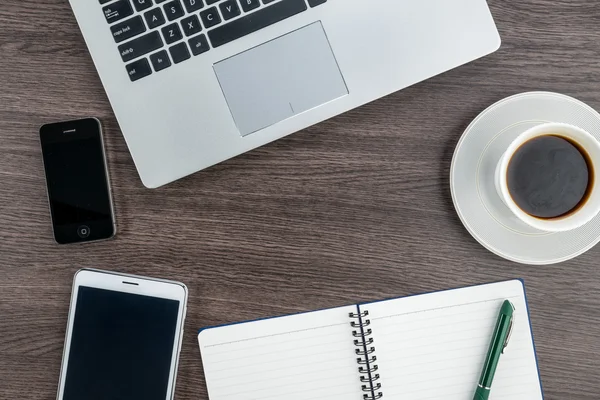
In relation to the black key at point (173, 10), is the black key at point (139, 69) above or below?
below

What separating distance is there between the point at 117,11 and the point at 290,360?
439 mm

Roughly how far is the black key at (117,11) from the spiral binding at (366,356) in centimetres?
42

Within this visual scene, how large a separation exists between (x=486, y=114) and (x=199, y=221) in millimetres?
356

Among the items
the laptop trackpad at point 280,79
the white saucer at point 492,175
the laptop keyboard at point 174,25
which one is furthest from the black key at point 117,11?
the white saucer at point 492,175

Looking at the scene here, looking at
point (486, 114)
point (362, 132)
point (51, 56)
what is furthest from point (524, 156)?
point (51, 56)

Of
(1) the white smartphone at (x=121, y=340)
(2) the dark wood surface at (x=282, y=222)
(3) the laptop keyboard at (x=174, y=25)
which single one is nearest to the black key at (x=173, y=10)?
(3) the laptop keyboard at (x=174, y=25)

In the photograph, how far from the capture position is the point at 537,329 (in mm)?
657

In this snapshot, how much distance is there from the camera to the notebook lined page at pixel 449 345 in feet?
2.15

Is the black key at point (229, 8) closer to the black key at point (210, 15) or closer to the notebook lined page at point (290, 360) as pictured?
the black key at point (210, 15)

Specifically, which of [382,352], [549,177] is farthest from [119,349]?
[549,177]

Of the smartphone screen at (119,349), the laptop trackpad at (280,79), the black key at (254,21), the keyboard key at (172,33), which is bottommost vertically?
the smartphone screen at (119,349)

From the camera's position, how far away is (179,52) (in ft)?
1.97

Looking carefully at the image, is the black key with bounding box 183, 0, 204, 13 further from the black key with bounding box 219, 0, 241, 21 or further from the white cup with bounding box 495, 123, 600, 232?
the white cup with bounding box 495, 123, 600, 232

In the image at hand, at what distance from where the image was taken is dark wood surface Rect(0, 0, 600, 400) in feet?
2.15
